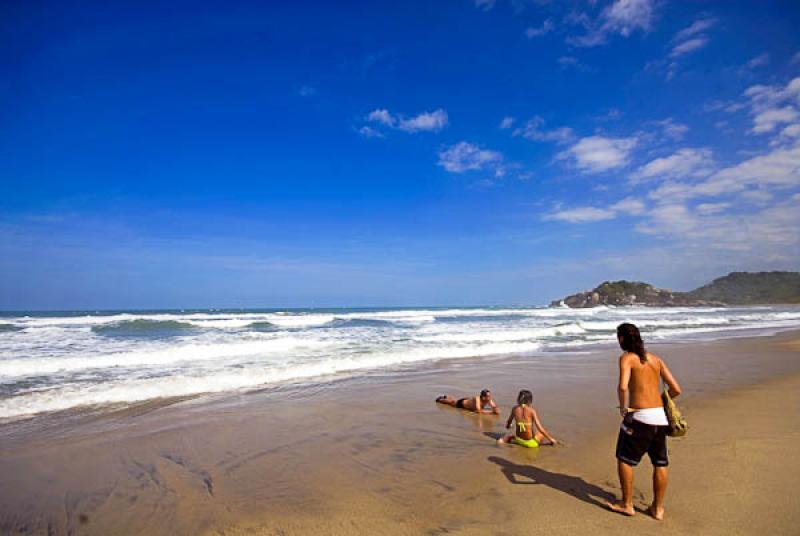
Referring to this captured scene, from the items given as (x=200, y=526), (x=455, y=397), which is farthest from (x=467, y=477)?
(x=455, y=397)

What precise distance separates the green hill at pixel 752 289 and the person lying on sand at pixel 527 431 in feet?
344

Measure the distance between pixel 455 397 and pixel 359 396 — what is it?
1.96m

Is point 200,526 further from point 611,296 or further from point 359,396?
point 611,296

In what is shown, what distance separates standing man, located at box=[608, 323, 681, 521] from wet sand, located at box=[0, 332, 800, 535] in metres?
0.23

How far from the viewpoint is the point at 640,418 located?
3771mm

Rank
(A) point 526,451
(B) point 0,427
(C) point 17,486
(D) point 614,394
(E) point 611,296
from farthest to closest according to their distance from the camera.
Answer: (E) point 611,296 → (D) point 614,394 → (B) point 0,427 → (A) point 526,451 → (C) point 17,486

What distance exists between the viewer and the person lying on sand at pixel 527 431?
5871 millimetres

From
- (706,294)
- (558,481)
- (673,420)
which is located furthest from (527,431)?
(706,294)

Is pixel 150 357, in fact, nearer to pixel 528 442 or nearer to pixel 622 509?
pixel 528 442

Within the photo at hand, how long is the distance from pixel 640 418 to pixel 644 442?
204 millimetres

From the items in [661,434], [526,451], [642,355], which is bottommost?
[526,451]

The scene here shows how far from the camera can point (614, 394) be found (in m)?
8.86

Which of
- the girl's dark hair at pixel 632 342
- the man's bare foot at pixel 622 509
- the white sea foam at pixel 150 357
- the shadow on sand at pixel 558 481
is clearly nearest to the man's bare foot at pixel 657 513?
the man's bare foot at pixel 622 509

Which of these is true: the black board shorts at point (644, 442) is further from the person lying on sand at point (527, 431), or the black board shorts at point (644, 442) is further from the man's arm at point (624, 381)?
the person lying on sand at point (527, 431)
